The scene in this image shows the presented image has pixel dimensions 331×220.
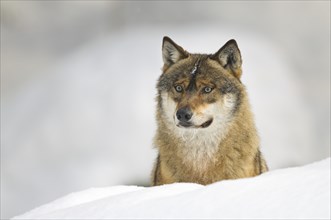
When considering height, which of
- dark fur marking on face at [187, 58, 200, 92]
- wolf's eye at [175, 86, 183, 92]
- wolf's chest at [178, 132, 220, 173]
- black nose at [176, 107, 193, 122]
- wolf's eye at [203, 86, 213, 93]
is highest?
dark fur marking on face at [187, 58, 200, 92]

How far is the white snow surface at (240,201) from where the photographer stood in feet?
9.96

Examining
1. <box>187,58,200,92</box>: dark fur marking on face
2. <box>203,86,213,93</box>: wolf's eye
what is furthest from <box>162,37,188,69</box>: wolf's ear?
<box>203,86,213,93</box>: wolf's eye

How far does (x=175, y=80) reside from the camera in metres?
7.85

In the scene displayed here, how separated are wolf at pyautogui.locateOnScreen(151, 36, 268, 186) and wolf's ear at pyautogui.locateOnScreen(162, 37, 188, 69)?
236 millimetres

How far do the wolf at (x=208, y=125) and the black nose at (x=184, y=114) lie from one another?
0.08ft

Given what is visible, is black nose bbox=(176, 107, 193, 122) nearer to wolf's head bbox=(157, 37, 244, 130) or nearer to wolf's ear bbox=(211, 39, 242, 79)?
wolf's head bbox=(157, 37, 244, 130)

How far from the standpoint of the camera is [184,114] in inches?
294

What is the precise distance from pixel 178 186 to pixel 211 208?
2.99ft

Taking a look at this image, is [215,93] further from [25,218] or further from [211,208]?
[211,208]

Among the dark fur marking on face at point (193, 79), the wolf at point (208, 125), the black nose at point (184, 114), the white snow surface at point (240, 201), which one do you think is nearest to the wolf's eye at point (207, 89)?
the wolf at point (208, 125)

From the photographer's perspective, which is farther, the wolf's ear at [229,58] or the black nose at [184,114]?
the wolf's ear at [229,58]

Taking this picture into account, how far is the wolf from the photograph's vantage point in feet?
25.1

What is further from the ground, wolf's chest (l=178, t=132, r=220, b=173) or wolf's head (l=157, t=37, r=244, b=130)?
wolf's head (l=157, t=37, r=244, b=130)

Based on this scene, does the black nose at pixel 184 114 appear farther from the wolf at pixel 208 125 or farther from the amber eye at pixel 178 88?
the amber eye at pixel 178 88
